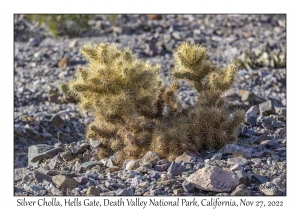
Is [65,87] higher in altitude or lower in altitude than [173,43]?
lower

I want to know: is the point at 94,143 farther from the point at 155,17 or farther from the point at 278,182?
the point at 155,17

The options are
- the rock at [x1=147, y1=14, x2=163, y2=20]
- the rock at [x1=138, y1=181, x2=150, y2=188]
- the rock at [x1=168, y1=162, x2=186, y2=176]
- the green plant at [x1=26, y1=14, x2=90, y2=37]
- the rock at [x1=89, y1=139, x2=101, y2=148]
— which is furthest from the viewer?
the rock at [x1=147, y1=14, x2=163, y2=20]

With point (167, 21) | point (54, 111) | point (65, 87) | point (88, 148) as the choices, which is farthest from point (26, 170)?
point (167, 21)

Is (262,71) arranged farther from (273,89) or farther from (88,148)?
(88,148)

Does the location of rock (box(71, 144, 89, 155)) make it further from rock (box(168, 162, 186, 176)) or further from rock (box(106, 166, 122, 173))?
rock (box(168, 162, 186, 176))

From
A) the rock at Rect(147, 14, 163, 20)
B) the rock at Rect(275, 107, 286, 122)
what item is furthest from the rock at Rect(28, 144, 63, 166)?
the rock at Rect(147, 14, 163, 20)

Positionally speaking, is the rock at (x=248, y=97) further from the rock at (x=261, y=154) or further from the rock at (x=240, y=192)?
the rock at (x=240, y=192)
